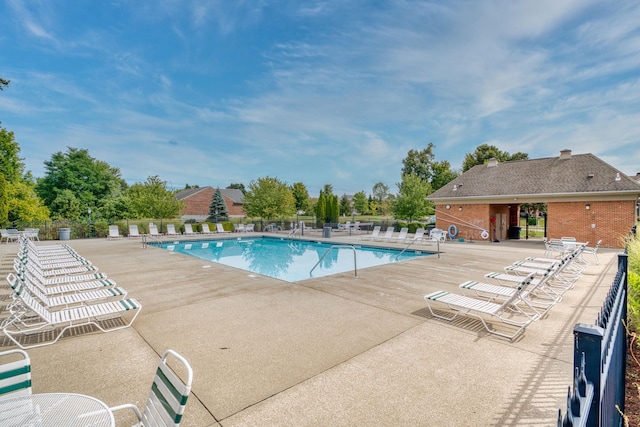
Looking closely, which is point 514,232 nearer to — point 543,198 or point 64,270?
point 543,198

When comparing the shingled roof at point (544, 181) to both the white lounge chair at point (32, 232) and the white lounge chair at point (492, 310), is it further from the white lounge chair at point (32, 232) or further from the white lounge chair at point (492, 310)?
the white lounge chair at point (32, 232)

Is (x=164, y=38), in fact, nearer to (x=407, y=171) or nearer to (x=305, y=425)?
(x=305, y=425)

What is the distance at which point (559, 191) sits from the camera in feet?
55.8

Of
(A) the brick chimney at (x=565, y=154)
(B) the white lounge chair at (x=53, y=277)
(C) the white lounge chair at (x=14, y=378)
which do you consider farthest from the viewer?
(A) the brick chimney at (x=565, y=154)

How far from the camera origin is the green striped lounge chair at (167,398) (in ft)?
5.54

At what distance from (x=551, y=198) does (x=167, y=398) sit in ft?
70.1

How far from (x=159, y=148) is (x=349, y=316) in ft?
132

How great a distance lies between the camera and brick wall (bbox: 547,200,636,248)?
1518cm

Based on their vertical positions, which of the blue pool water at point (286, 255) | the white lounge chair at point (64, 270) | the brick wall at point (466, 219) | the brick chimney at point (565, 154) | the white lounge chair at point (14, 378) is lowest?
the blue pool water at point (286, 255)

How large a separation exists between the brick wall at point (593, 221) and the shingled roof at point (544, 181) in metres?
0.63

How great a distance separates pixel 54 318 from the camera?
4.47m

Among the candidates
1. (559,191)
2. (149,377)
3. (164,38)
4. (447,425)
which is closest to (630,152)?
(559,191)

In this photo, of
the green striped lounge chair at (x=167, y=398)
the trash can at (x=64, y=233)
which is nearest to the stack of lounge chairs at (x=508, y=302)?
the green striped lounge chair at (x=167, y=398)

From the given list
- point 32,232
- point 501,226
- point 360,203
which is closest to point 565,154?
point 501,226
